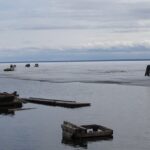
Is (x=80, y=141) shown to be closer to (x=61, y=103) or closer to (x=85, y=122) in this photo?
(x=85, y=122)

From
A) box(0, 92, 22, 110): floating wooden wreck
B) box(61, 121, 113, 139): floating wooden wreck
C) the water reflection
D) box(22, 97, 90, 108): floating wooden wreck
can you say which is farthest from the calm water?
box(0, 92, 22, 110): floating wooden wreck

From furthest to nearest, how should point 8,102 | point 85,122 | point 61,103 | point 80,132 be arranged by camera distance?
→ point 61,103, point 8,102, point 85,122, point 80,132

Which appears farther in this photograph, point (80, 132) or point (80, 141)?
point (80, 132)

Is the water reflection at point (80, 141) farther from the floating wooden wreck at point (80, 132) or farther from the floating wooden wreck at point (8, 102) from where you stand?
the floating wooden wreck at point (8, 102)

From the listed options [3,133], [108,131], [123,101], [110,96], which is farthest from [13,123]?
→ [110,96]

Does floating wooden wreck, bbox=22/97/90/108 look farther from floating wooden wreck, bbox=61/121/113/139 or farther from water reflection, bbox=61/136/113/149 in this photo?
water reflection, bbox=61/136/113/149

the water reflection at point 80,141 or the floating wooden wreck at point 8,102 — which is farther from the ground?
the floating wooden wreck at point 8,102

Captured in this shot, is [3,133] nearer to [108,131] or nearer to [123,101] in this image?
[108,131]

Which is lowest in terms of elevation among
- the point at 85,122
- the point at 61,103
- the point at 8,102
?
the point at 85,122

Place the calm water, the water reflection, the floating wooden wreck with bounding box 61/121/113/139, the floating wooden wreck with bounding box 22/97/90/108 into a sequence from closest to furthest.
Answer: the calm water → the water reflection → the floating wooden wreck with bounding box 61/121/113/139 → the floating wooden wreck with bounding box 22/97/90/108

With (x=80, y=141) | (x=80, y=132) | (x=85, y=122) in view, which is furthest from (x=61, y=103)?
(x=80, y=141)

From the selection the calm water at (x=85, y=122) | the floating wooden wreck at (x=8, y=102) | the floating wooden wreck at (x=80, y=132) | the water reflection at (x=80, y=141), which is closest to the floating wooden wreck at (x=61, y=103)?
the calm water at (x=85, y=122)

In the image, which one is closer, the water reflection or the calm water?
the calm water

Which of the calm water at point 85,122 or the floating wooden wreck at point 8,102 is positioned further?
the floating wooden wreck at point 8,102
